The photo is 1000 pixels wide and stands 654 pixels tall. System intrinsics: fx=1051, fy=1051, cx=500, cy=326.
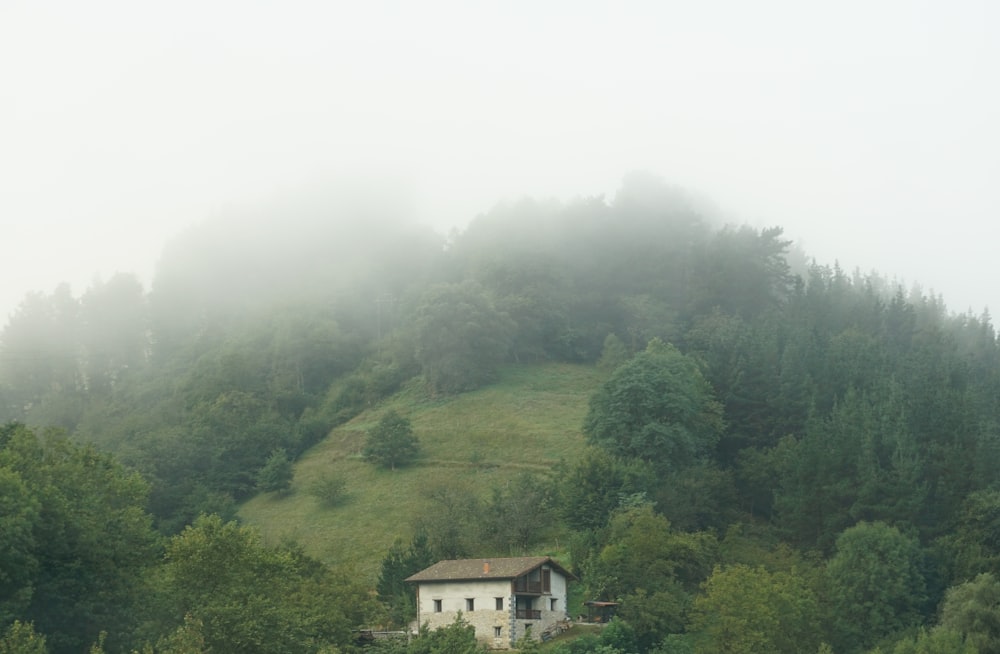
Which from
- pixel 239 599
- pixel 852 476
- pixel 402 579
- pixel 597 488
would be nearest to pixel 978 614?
pixel 852 476

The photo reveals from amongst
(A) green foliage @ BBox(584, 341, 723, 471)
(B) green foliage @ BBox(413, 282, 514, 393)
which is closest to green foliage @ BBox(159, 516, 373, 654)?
(A) green foliage @ BBox(584, 341, 723, 471)

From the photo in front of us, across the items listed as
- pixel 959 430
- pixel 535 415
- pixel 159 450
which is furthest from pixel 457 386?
pixel 959 430

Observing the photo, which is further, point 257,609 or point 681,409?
point 681,409

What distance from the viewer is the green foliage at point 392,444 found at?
83.6m

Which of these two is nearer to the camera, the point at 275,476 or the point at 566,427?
the point at 275,476

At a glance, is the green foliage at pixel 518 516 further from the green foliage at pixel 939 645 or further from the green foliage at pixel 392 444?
the green foliage at pixel 939 645

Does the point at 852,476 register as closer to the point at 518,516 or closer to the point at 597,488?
the point at 597,488

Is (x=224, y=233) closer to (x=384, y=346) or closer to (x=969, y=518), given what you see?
(x=384, y=346)

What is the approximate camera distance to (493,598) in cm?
5056

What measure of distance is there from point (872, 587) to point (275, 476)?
47868 mm

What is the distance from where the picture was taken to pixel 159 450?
82938mm

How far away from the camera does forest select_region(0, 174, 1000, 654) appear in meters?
41.4

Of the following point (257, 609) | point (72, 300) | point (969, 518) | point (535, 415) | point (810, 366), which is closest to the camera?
point (257, 609)

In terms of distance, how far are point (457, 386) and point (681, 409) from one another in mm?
32567
